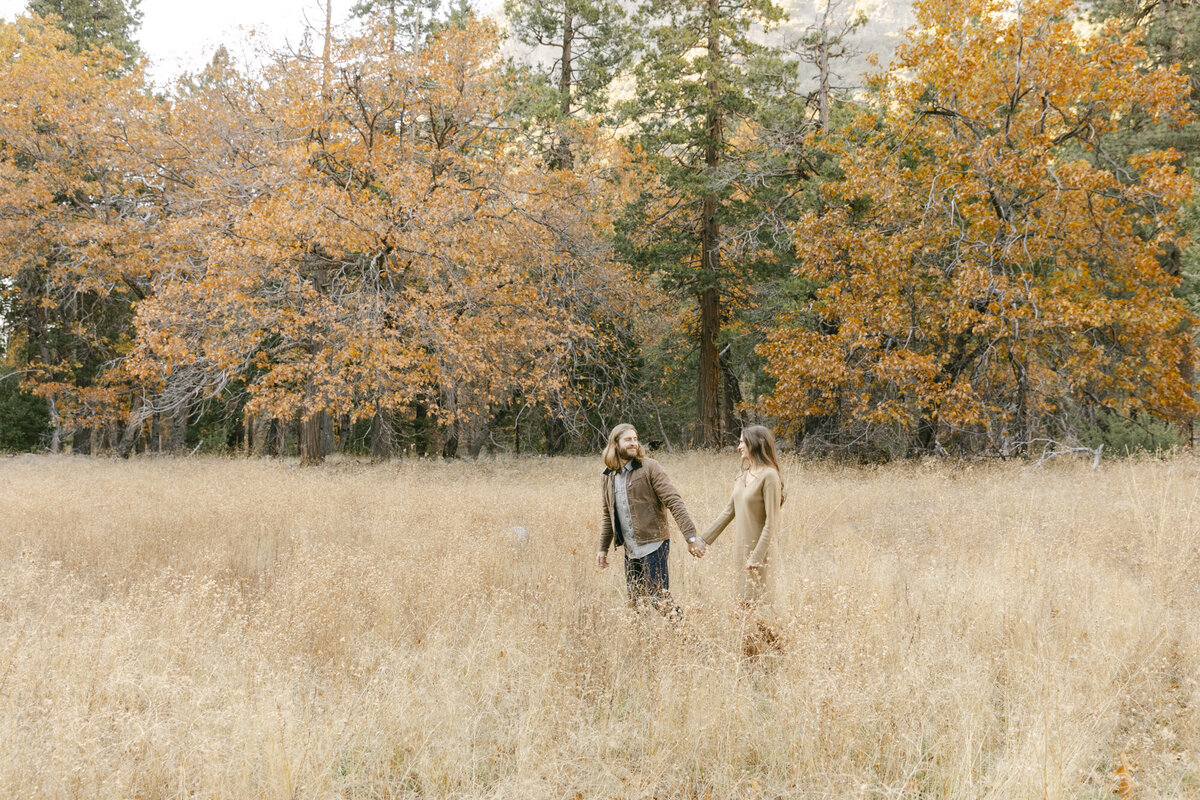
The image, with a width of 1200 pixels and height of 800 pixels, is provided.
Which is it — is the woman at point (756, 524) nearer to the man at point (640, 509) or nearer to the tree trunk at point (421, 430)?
the man at point (640, 509)

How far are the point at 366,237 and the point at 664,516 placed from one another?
11058 millimetres

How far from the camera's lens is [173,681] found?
4035mm

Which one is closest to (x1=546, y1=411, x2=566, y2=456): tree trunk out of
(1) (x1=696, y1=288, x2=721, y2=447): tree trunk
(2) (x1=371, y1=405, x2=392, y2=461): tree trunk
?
(2) (x1=371, y1=405, x2=392, y2=461): tree trunk

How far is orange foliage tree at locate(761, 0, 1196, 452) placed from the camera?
12.8m

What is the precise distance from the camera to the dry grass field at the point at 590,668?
3328mm

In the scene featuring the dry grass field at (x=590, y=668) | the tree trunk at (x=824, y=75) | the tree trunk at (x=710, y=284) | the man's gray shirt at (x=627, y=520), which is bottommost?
the dry grass field at (x=590, y=668)

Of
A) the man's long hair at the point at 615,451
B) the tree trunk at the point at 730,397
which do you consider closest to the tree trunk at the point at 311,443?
the tree trunk at the point at 730,397

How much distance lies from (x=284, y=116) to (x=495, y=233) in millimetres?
4766

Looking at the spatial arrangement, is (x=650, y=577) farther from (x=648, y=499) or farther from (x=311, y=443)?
(x=311, y=443)

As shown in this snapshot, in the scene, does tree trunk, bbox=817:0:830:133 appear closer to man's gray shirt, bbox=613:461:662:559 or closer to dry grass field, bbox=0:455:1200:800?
dry grass field, bbox=0:455:1200:800

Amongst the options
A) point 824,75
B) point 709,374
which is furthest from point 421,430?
point 824,75

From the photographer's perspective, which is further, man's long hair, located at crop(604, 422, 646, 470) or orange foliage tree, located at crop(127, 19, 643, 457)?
orange foliage tree, located at crop(127, 19, 643, 457)

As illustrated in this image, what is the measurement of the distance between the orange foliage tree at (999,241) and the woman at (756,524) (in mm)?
9542

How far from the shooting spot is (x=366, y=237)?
14.2 meters
